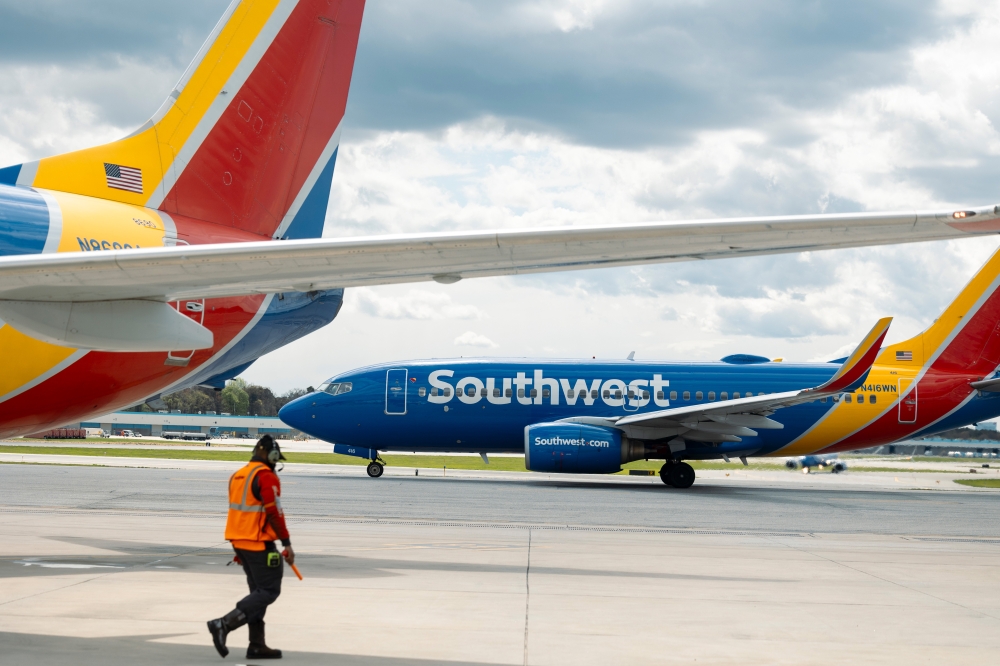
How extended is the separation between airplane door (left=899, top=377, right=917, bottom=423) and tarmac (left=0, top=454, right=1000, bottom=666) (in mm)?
9376

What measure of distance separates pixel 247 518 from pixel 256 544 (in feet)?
0.66

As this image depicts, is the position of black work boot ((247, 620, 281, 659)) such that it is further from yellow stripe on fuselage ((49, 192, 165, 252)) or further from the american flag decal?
the american flag decal

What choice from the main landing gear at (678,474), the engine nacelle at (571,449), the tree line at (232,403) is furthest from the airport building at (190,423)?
the engine nacelle at (571,449)

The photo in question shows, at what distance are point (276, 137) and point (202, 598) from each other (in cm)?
558

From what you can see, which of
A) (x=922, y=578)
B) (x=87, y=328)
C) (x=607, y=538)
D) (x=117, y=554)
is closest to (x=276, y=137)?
(x=87, y=328)

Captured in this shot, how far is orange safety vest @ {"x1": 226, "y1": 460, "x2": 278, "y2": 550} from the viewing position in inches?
258

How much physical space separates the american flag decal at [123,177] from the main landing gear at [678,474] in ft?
64.3

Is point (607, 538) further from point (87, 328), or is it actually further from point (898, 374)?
point (898, 374)

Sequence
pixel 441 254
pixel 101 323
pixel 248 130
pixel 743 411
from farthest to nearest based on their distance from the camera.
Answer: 1. pixel 743 411
2. pixel 248 130
3. pixel 101 323
4. pixel 441 254

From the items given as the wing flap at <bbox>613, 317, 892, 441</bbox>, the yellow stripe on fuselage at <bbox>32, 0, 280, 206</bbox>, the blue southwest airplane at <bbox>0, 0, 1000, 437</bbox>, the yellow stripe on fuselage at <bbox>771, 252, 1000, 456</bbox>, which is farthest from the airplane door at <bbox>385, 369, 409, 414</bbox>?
the yellow stripe on fuselage at <bbox>32, 0, 280, 206</bbox>

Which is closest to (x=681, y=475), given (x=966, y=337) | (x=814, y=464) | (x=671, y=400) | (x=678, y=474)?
(x=678, y=474)

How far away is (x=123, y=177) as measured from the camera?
395 inches

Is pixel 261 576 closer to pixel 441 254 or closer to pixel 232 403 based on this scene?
pixel 441 254

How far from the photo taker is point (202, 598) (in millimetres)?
8477
